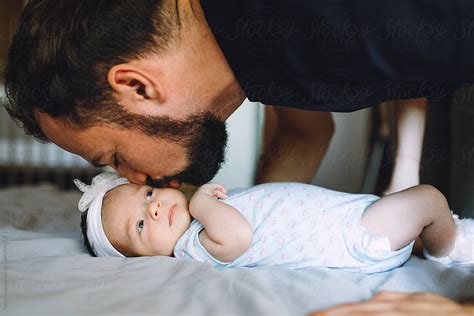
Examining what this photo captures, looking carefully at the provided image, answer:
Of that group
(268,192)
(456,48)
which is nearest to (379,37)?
(456,48)

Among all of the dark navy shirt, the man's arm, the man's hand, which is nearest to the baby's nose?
the dark navy shirt

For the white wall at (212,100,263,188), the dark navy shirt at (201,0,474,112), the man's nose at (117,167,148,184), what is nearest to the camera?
the dark navy shirt at (201,0,474,112)

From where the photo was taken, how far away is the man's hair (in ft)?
3.71

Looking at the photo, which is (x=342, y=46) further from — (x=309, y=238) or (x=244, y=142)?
(x=244, y=142)

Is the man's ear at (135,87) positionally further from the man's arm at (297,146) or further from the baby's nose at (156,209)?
the man's arm at (297,146)

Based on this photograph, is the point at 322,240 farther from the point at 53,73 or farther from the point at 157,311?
the point at 53,73

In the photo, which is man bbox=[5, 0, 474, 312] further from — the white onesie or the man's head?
the white onesie

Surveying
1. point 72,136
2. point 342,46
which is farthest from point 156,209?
point 342,46

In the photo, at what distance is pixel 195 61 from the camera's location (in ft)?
3.87

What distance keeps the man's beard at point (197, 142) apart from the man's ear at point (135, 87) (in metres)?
0.05

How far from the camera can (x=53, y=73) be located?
1156 millimetres

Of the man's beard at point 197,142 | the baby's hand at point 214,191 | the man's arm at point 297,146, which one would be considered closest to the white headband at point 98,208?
the man's beard at point 197,142

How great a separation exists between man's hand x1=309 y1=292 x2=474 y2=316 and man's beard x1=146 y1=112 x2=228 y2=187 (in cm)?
60

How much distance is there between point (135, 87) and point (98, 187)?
0.90 feet
